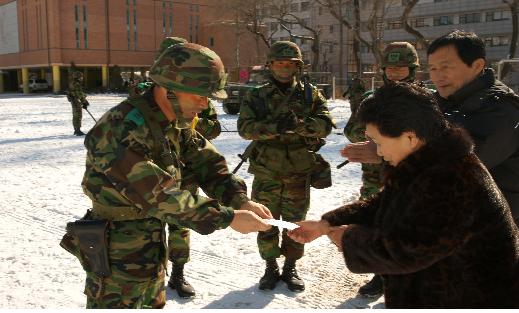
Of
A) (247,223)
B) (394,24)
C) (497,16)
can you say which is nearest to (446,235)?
(247,223)

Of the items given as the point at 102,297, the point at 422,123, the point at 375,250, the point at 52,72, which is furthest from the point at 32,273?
the point at 52,72

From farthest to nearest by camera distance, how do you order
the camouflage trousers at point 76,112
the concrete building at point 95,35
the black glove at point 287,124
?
the concrete building at point 95,35 → the camouflage trousers at point 76,112 → the black glove at point 287,124

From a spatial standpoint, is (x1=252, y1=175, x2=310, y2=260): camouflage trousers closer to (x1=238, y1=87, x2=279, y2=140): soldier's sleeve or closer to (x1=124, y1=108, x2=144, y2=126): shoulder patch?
(x1=238, y1=87, x2=279, y2=140): soldier's sleeve

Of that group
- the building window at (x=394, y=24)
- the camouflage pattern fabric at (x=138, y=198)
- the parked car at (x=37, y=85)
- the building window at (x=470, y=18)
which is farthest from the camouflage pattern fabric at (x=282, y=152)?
the parked car at (x=37, y=85)

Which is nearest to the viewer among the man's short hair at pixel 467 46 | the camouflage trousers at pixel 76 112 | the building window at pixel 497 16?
the man's short hair at pixel 467 46

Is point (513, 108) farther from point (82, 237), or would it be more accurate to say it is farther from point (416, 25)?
point (416, 25)

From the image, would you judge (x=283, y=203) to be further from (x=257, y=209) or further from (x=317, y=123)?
(x=257, y=209)

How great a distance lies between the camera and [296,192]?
429 cm

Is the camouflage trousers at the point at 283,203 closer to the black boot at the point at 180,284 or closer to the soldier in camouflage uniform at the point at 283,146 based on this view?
the soldier in camouflage uniform at the point at 283,146

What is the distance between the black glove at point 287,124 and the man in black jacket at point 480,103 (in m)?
1.48

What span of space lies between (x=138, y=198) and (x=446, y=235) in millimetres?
1298

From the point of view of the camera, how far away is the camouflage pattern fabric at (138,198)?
7.23 feet

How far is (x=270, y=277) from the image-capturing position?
417 cm

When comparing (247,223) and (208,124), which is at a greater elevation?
(208,124)
